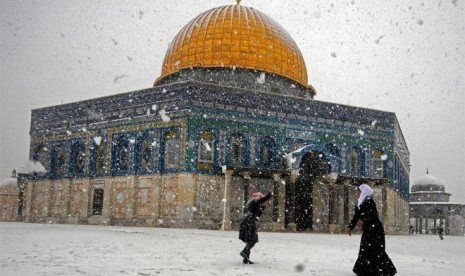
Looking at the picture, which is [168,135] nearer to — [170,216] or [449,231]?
[170,216]

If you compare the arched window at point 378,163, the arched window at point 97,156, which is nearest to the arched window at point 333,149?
the arched window at point 378,163

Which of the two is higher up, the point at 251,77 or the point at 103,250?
the point at 251,77

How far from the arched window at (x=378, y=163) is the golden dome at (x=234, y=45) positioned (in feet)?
18.6

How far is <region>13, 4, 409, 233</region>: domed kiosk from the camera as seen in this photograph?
22.3 metres

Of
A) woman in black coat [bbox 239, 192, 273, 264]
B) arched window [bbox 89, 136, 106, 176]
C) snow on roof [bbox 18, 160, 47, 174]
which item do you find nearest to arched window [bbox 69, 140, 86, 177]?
arched window [bbox 89, 136, 106, 176]

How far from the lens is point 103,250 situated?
850 cm

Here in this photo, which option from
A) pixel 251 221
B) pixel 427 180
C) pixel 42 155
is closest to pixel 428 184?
pixel 427 180

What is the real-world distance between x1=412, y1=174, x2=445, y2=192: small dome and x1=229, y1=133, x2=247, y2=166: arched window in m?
34.7

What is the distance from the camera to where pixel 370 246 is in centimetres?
681

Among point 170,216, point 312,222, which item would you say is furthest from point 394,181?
point 170,216

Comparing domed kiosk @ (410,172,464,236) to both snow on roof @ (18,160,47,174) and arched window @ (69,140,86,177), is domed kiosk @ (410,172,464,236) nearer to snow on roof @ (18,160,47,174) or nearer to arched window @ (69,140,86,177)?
arched window @ (69,140,86,177)

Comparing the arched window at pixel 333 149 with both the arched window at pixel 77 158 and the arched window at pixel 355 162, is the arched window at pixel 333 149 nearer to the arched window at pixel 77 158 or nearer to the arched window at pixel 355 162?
the arched window at pixel 355 162

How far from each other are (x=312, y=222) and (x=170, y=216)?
23.2ft

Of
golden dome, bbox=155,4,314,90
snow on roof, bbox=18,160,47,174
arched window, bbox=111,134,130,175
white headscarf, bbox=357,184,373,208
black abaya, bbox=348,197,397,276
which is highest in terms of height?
golden dome, bbox=155,4,314,90
